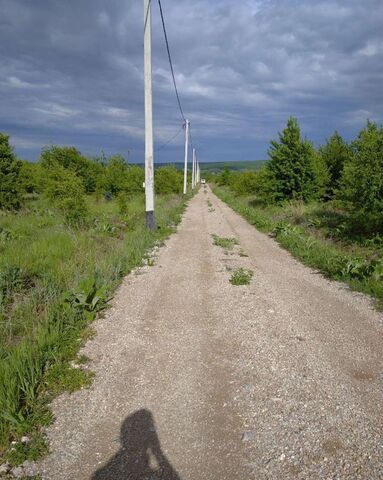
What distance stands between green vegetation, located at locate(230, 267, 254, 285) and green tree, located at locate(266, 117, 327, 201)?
41.8 ft

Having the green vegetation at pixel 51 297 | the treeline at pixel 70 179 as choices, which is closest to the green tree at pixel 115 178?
the treeline at pixel 70 179

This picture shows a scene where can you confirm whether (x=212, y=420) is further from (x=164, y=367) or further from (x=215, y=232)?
(x=215, y=232)

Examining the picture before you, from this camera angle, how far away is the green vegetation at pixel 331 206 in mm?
7848

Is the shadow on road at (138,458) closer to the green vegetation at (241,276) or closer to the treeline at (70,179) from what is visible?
the green vegetation at (241,276)

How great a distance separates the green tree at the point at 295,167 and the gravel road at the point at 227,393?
13.9 meters

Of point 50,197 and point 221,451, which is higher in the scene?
point 50,197

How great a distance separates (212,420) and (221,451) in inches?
14.0

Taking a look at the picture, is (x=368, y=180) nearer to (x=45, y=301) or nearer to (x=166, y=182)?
(x=45, y=301)

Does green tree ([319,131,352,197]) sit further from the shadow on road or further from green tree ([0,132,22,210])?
the shadow on road

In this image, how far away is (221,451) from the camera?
9.05 ft

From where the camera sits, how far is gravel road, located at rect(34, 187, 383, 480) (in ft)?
8.70

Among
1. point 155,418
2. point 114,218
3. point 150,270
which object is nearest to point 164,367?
point 155,418

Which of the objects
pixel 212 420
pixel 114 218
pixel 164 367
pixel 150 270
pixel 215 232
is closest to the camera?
pixel 212 420

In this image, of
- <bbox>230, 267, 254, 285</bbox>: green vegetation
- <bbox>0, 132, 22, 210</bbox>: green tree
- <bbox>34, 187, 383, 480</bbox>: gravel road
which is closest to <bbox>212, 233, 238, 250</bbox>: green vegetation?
<bbox>230, 267, 254, 285</bbox>: green vegetation
